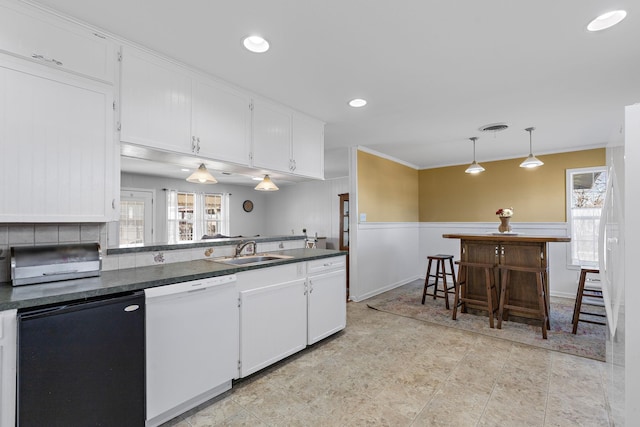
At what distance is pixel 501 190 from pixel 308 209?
4534 mm

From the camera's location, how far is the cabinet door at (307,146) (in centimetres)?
322

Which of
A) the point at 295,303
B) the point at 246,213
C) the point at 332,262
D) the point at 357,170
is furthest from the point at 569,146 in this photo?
the point at 246,213

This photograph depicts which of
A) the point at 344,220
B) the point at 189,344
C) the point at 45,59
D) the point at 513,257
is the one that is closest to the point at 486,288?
the point at 513,257

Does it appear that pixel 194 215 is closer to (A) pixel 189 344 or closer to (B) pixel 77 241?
(B) pixel 77 241

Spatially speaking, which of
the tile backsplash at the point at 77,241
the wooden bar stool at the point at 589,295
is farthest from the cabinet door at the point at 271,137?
the wooden bar stool at the point at 589,295

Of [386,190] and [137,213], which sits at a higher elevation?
[386,190]

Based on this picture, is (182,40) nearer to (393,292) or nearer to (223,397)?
(223,397)

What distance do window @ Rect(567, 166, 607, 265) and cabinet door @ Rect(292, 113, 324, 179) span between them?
167 inches

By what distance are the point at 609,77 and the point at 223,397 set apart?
392 cm

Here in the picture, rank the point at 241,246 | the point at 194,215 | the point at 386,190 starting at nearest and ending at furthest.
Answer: the point at 241,246, the point at 386,190, the point at 194,215

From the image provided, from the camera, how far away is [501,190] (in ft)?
17.6

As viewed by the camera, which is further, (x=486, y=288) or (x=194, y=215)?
(x=194, y=215)

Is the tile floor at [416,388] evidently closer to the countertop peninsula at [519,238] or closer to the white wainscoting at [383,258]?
the countertop peninsula at [519,238]

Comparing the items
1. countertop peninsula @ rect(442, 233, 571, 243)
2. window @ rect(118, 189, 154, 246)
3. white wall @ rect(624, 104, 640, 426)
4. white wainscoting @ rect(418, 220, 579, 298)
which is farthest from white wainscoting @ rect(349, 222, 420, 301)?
window @ rect(118, 189, 154, 246)
